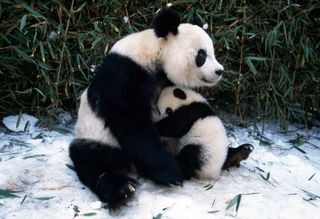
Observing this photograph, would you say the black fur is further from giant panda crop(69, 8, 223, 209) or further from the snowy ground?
the snowy ground

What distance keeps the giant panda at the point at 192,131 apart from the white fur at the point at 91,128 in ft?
0.91

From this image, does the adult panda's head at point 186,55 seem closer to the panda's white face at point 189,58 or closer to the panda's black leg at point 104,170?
the panda's white face at point 189,58

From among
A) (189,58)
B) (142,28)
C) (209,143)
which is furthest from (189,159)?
(142,28)

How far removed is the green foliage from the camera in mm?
3406

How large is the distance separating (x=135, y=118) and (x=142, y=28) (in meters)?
1.48

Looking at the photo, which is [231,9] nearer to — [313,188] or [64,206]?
[313,188]

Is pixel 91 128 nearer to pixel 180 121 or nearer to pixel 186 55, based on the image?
pixel 180 121

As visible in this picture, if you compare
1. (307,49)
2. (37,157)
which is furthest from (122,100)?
(307,49)

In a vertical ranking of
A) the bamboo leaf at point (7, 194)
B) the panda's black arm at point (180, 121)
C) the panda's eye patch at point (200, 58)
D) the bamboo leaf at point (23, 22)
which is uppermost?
the panda's eye patch at point (200, 58)

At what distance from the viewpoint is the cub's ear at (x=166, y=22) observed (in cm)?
238

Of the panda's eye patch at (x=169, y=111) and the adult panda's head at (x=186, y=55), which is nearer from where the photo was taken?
the adult panda's head at (x=186, y=55)

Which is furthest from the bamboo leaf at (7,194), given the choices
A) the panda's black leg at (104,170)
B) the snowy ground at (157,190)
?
the panda's black leg at (104,170)

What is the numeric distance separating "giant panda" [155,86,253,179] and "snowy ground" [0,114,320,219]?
0.34 ft

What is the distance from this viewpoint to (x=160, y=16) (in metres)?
2.38
